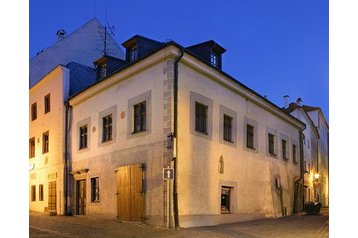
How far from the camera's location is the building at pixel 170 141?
8.40m

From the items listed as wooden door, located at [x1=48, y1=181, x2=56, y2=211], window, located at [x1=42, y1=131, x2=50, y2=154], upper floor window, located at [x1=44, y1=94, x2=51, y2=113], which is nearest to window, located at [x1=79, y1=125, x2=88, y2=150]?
wooden door, located at [x1=48, y1=181, x2=56, y2=211]

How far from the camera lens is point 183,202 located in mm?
8320

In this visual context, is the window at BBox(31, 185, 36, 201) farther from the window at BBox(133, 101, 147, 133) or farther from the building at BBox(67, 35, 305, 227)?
the window at BBox(133, 101, 147, 133)

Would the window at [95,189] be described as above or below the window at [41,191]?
above

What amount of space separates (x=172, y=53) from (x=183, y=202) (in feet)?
9.59

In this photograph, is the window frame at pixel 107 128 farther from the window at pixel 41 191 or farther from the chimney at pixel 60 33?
the chimney at pixel 60 33

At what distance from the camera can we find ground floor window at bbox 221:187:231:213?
9.91 metres

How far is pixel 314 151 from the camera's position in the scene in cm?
2077

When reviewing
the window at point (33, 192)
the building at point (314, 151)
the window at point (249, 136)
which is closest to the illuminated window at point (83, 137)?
the window at point (33, 192)

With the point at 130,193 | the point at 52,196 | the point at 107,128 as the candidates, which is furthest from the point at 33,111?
the point at 130,193

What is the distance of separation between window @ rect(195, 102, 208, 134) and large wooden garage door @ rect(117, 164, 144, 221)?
1.53 meters

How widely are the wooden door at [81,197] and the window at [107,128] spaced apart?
1.61 meters
